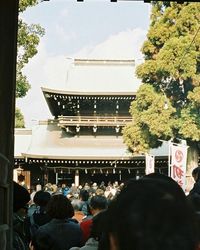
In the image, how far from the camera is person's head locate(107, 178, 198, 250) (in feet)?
4.53

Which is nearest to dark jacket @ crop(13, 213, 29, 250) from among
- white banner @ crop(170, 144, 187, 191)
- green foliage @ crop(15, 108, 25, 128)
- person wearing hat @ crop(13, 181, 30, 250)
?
person wearing hat @ crop(13, 181, 30, 250)

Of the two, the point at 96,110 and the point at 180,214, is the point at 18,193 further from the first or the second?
the point at 96,110

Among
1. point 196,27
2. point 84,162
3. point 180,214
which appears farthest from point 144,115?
point 180,214

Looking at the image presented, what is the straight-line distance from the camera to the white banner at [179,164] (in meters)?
14.3

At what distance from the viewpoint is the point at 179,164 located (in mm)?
14938

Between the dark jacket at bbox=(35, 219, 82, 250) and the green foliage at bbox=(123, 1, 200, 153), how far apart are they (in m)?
19.0

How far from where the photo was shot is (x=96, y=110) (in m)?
32.4

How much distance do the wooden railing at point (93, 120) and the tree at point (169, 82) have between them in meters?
5.67

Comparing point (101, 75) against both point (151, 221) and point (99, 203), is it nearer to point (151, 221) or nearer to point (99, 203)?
point (99, 203)

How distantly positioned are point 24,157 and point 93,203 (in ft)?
80.3

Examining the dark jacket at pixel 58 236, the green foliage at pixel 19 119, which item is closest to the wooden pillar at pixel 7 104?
the dark jacket at pixel 58 236


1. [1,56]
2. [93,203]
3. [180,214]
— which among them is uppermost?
[1,56]

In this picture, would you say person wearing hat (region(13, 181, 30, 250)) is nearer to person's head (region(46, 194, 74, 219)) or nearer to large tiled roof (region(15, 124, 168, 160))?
person's head (region(46, 194, 74, 219))

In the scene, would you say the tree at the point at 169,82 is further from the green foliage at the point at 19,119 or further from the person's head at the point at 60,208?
the green foliage at the point at 19,119
